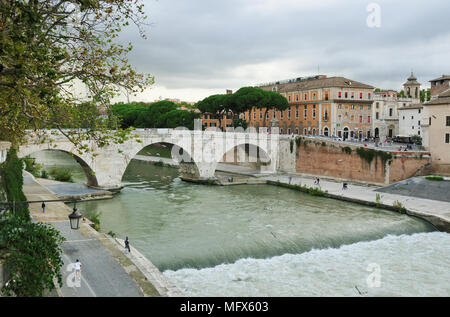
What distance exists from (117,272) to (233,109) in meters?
37.4

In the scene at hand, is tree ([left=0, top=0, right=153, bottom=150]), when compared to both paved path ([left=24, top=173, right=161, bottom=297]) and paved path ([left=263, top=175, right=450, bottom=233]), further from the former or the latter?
paved path ([left=263, top=175, right=450, bottom=233])

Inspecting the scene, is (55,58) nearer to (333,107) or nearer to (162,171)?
(162,171)

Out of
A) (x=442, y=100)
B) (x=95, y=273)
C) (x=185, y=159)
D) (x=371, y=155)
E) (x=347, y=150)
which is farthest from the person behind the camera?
(x=185, y=159)

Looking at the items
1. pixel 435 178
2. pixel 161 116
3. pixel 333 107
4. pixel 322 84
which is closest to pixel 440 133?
pixel 435 178

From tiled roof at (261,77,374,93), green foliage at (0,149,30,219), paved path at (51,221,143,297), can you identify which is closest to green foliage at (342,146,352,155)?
tiled roof at (261,77,374,93)

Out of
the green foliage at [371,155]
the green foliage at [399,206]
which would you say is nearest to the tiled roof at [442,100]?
the green foliage at [371,155]

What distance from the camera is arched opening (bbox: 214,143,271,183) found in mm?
34781

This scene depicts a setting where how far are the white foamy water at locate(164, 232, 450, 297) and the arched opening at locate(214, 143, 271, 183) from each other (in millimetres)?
18389

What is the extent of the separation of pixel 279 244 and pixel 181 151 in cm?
1704

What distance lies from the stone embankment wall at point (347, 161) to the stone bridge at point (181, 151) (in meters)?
2.08

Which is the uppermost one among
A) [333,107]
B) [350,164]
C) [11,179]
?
[333,107]

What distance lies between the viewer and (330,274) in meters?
13.0
